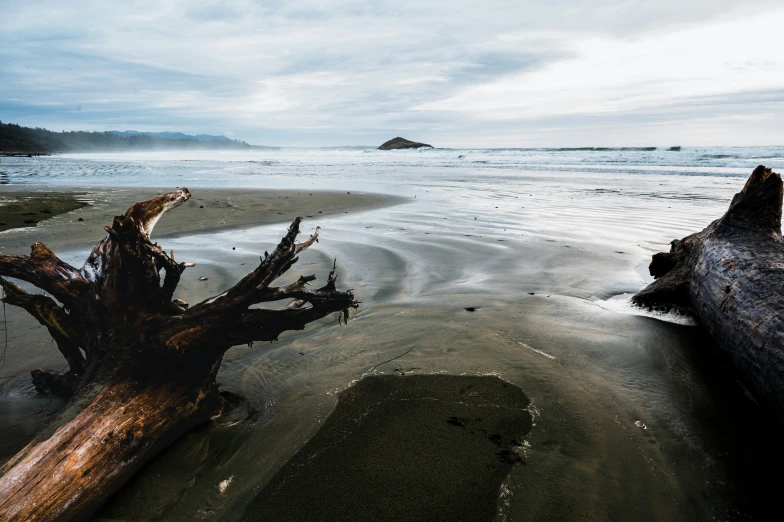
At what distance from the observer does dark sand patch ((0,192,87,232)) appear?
866 centimetres

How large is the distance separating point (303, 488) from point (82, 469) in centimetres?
87

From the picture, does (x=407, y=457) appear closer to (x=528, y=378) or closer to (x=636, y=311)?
(x=528, y=378)

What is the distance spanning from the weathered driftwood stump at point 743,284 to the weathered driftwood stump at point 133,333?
7.34ft

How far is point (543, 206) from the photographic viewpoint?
10.8 m

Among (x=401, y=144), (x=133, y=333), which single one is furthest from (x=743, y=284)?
(x=401, y=144)

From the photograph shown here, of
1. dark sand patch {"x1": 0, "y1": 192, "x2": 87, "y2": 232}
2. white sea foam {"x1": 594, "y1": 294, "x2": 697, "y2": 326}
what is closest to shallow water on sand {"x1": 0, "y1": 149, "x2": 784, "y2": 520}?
white sea foam {"x1": 594, "y1": 294, "x2": 697, "y2": 326}

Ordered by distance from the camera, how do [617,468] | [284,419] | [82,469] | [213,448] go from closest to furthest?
1. [82,469]
2. [617,468]
3. [213,448]
4. [284,419]

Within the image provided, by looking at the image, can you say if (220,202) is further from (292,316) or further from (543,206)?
(292,316)

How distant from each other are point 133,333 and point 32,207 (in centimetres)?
1077

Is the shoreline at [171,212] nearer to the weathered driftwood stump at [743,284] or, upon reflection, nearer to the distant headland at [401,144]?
the weathered driftwood stump at [743,284]

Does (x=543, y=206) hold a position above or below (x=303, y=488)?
above

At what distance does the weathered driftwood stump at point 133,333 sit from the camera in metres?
1.99

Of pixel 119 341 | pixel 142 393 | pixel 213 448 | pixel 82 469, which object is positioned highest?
pixel 119 341

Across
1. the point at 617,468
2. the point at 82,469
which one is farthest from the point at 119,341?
the point at 617,468
